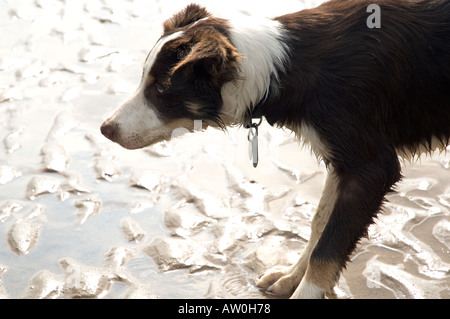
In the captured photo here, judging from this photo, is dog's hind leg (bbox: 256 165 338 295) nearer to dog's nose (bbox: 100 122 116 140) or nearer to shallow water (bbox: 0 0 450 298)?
shallow water (bbox: 0 0 450 298)

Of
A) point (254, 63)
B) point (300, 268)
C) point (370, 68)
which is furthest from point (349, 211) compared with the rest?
point (254, 63)

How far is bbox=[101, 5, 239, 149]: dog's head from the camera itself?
389cm

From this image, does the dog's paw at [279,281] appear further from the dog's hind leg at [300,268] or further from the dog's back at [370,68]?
the dog's back at [370,68]

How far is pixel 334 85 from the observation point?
392 cm

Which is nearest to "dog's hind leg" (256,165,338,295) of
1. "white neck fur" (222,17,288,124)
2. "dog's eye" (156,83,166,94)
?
"white neck fur" (222,17,288,124)

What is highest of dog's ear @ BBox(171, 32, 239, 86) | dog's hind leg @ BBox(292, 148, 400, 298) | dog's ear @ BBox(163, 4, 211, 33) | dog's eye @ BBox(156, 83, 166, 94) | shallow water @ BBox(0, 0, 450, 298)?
dog's ear @ BBox(163, 4, 211, 33)

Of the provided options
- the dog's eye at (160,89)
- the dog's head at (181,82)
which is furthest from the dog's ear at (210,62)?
the dog's eye at (160,89)

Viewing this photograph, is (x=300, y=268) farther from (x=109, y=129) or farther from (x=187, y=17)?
(x=187, y=17)

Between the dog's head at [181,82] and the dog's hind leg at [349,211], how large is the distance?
0.85 meters

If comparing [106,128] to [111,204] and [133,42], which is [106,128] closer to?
[111,204]

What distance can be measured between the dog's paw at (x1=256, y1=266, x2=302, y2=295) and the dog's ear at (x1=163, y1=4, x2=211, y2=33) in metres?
1.66

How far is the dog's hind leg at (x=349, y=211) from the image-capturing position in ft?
13.0

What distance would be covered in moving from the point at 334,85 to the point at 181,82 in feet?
2.86

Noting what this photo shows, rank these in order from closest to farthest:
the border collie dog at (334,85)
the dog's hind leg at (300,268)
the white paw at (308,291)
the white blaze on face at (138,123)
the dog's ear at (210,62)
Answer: the dog's ear at (210,62)
the border collie dog at (334,85)
the white paw at (308,291)
the white blaze on face at (138,123)
the dog's hind leg at (300,268)
